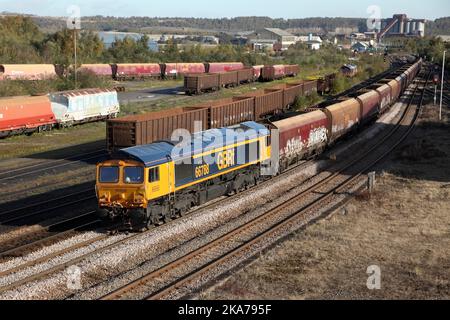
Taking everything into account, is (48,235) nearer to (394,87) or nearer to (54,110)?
(54,110)

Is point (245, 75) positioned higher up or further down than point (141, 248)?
higher up

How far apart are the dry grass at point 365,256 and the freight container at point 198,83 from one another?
51.8 m

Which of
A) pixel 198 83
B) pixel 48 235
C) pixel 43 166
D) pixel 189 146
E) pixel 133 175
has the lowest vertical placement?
pixel 43 166

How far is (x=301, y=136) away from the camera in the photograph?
3347 centimetres

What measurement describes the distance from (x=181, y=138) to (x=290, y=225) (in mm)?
5631

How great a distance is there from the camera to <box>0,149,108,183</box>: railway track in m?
32.2

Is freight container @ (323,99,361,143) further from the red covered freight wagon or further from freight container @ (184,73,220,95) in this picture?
the red covered freight wagon

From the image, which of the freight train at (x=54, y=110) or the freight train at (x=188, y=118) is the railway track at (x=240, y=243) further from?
the freight train at (x=54, y=110)

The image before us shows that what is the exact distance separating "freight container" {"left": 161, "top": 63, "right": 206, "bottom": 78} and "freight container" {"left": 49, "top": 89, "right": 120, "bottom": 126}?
51.1 metres

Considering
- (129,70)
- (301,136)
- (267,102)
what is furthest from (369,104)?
(129,70)

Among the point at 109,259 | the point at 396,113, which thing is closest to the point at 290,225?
the point at 109,259

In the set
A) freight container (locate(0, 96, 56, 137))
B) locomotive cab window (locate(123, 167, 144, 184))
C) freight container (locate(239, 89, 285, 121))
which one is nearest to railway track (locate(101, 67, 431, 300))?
locomotive cab window (locate(123, 167, 144, 184))

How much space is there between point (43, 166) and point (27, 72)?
159 ft
